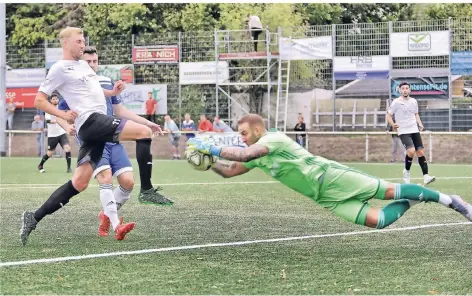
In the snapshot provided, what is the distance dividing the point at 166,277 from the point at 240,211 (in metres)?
5.73

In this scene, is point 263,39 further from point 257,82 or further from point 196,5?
point 196,5

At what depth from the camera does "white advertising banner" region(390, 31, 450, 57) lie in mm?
32250

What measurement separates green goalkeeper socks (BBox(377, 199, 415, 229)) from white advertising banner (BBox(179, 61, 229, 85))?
89.7ft

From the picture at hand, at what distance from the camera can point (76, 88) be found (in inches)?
366

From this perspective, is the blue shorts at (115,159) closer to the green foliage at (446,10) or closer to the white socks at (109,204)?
the white socks at (109,204)

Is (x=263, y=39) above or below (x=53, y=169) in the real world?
above

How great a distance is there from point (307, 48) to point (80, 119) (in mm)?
25660

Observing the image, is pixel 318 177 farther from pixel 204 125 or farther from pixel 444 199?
pixel 204 125

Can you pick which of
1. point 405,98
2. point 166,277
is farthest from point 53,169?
point 166,277

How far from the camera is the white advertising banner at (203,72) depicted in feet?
116

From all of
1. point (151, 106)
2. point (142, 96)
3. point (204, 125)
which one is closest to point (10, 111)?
point (142, 96)

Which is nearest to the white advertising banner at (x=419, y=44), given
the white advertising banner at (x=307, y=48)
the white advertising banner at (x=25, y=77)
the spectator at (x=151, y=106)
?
the white advertising banner at (x=307, y=48)

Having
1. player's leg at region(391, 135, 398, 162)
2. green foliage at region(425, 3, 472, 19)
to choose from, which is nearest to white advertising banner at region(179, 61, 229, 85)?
player's leg at region(391, 135, 398, 162)

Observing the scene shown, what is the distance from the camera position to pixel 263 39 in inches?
1425
